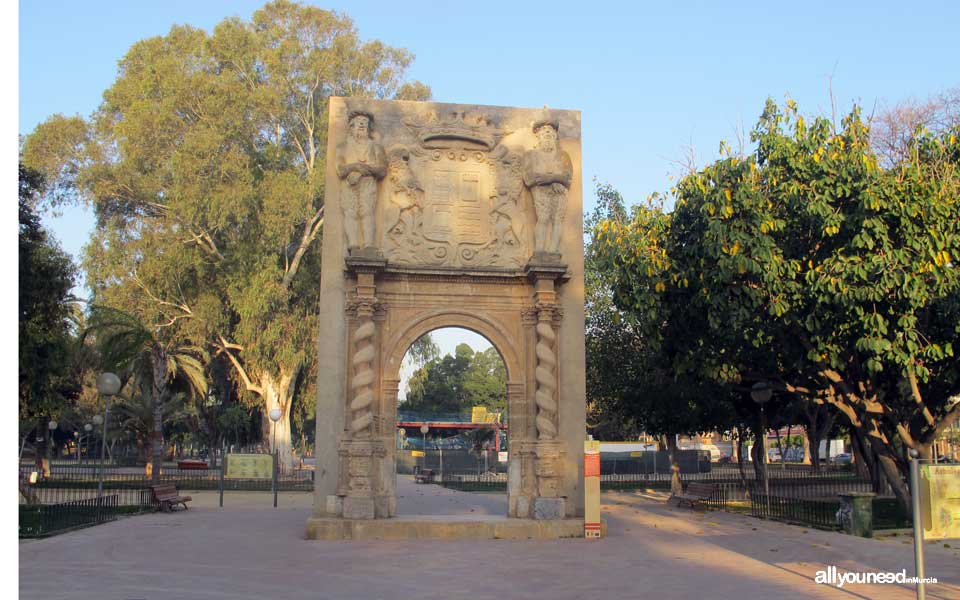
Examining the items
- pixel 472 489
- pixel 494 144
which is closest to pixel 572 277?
pixel 494 144

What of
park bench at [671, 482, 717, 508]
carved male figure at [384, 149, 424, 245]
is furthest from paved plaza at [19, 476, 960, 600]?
carved male figure at [384, 149, 424, 245]

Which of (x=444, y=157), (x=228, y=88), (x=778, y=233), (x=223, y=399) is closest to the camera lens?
(x=778, y=233)

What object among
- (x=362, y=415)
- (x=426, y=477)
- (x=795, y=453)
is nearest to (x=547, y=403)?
(x=362, y=415)

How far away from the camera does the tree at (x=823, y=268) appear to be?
14.3 meters

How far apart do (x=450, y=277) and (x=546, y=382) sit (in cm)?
287

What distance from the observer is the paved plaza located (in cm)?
1006

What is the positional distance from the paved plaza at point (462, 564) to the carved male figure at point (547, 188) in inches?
236

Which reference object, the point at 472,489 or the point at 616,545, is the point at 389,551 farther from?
→ the point at 472,489

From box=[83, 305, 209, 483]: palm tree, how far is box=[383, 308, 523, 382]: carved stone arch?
15000 mm

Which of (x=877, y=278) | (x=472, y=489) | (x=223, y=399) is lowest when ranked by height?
(x=472, y=489)

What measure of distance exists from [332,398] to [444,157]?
5.46 meters

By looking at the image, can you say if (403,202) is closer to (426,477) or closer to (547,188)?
(547,188)

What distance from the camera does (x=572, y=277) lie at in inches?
674

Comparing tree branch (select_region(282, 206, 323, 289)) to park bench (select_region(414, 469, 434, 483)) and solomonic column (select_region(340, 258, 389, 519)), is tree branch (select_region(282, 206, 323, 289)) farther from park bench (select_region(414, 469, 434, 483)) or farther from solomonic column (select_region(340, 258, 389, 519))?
solomonic column (select_region(340, 258, 389, 519))
